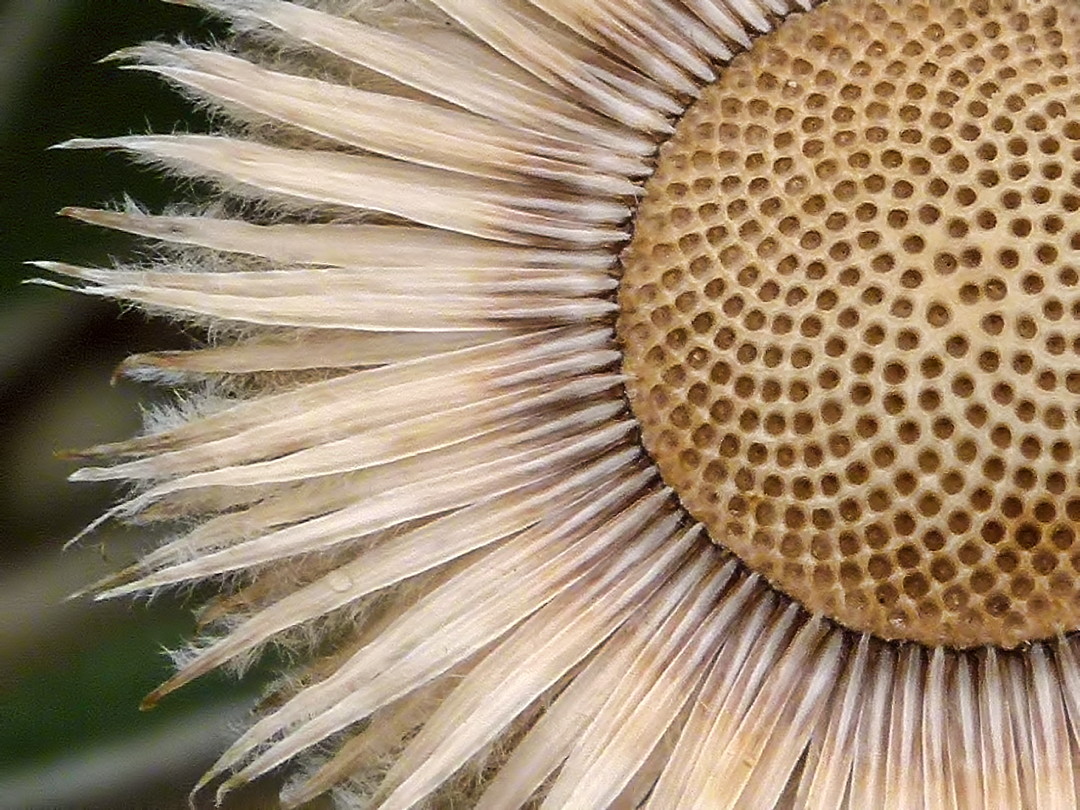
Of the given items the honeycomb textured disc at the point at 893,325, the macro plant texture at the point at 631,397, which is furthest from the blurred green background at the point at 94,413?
the honeycomb textured disc at the point at 893,325

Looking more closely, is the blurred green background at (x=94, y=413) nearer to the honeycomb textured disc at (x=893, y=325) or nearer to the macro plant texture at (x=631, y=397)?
the macro plant texture at (x=631, y=397)

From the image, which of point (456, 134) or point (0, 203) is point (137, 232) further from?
point (0, 203)

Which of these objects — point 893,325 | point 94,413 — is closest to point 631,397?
point 893,325

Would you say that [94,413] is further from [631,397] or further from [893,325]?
[893,325]

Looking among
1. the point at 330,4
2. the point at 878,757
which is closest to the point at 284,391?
the point at 330,4

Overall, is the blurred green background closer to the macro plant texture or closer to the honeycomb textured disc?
the macro plant texture

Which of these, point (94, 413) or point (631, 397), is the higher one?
point (94, 413)
